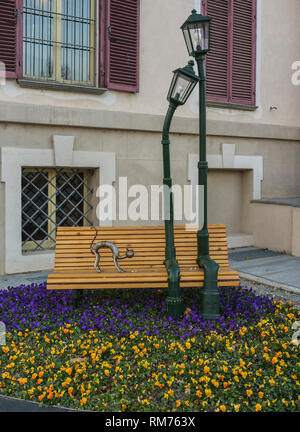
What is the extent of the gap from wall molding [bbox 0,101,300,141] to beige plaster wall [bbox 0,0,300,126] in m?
0.11

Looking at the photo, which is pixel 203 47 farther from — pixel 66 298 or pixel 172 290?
pixel 66 298

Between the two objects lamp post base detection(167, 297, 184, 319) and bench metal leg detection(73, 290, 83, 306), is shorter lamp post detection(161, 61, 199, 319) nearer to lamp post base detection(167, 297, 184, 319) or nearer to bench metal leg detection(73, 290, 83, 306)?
lamp post base detection(167, 297, 184, 319)

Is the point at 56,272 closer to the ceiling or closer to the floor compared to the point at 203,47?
closer to the floor

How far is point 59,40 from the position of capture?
23.7ft

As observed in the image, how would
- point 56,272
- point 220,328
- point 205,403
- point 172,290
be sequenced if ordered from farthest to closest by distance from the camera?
point 56,272 < point 172,290 < point 220,328 < point 205,403

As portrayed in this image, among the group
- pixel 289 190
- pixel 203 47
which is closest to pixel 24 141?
pixel 203 47

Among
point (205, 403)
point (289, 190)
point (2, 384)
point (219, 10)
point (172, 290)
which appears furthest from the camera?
point (289, 190)

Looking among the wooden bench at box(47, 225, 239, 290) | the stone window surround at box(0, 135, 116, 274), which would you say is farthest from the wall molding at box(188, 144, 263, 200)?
the wooden bench at box(47, 225, 239, 290)

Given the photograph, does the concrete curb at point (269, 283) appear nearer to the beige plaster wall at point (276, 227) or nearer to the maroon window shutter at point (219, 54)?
the beige plaster wall at point (276, 227)

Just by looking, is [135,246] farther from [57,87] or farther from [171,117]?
[57,87]

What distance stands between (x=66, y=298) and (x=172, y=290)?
1469 millimetres

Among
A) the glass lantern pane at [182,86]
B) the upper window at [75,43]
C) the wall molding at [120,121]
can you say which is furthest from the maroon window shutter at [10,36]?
the glass lantern pane at [182,86]

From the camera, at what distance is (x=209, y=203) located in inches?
357

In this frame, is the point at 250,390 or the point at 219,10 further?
the point at 219,10
